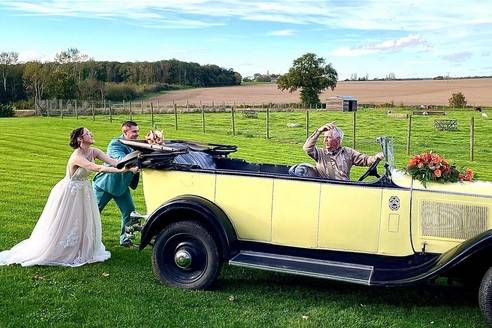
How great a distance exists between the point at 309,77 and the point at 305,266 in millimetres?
71244

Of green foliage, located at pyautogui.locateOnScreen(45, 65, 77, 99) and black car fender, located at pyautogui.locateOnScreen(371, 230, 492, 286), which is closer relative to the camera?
black car fender, located at pyautogui.locateOnScreen(371, 230, 492, 286)

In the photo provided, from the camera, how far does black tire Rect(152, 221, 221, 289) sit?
20.5 feet

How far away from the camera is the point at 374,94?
254ft

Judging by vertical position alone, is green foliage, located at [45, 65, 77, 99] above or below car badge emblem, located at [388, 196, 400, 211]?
above

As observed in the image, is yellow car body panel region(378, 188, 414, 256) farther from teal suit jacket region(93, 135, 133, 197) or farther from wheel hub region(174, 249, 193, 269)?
teal suit jacket region(93, 135, 133, 197)

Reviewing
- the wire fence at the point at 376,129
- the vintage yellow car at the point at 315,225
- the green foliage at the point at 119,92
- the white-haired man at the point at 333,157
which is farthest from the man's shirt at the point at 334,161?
the green foliage at the point at 119,92

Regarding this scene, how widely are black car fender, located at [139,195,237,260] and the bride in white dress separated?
110 centimetres

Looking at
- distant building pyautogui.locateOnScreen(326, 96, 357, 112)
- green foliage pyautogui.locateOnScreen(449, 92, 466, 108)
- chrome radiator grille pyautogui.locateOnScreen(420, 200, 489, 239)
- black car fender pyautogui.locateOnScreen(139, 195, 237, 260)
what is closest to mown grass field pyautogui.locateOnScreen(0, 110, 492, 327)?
black car fender pyautogui.locateOnScreen(139, 195, 237, 260)

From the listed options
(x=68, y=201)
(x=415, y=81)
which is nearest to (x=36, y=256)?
(x=68, y=201)

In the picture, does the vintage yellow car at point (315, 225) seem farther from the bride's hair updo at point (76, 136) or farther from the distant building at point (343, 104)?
the distant building at point (343, 104)

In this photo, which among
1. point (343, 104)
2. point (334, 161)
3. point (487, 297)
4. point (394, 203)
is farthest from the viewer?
point (343, 104)

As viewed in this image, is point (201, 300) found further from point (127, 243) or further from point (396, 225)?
point (127, 243)

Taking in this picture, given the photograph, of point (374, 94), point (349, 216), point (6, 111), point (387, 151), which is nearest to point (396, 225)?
point (349, 216)

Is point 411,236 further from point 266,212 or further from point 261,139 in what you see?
point 261,139
